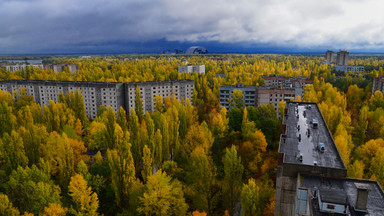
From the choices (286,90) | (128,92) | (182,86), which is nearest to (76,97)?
(128,92)

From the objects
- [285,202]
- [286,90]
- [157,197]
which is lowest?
[157,197]

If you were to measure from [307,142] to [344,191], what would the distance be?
242 inches

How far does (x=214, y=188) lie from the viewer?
2192 centimetres

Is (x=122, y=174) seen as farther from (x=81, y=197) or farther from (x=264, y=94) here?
(x=264, y=94)

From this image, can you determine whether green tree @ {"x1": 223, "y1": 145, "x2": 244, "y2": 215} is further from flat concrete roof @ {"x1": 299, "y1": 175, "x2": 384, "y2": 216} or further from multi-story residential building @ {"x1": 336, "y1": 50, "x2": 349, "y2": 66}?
multi-story residential building @ {"x1": 336, "y1": 50, "x2": 349, "y2": 66}

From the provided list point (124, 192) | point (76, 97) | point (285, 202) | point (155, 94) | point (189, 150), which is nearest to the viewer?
point (285, 202)

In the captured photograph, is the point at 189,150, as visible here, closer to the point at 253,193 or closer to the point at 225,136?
the point at 225,136

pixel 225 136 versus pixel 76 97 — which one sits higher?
pixel 76 97

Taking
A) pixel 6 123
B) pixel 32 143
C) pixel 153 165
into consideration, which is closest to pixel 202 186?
pixel 153 165

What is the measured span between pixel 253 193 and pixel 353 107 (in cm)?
4311

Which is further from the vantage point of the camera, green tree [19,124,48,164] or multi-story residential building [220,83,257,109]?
multi-story residential building [220,83,257,109]

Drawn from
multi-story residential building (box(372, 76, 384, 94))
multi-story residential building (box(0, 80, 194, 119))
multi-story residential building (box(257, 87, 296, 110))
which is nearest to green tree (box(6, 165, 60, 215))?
multi-story residential building (box(0, 80, 194, 119))

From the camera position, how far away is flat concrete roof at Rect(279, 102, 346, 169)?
47.6 feet

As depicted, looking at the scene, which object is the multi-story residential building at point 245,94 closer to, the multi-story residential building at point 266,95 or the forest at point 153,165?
the multi-story residential building at point 266,95
